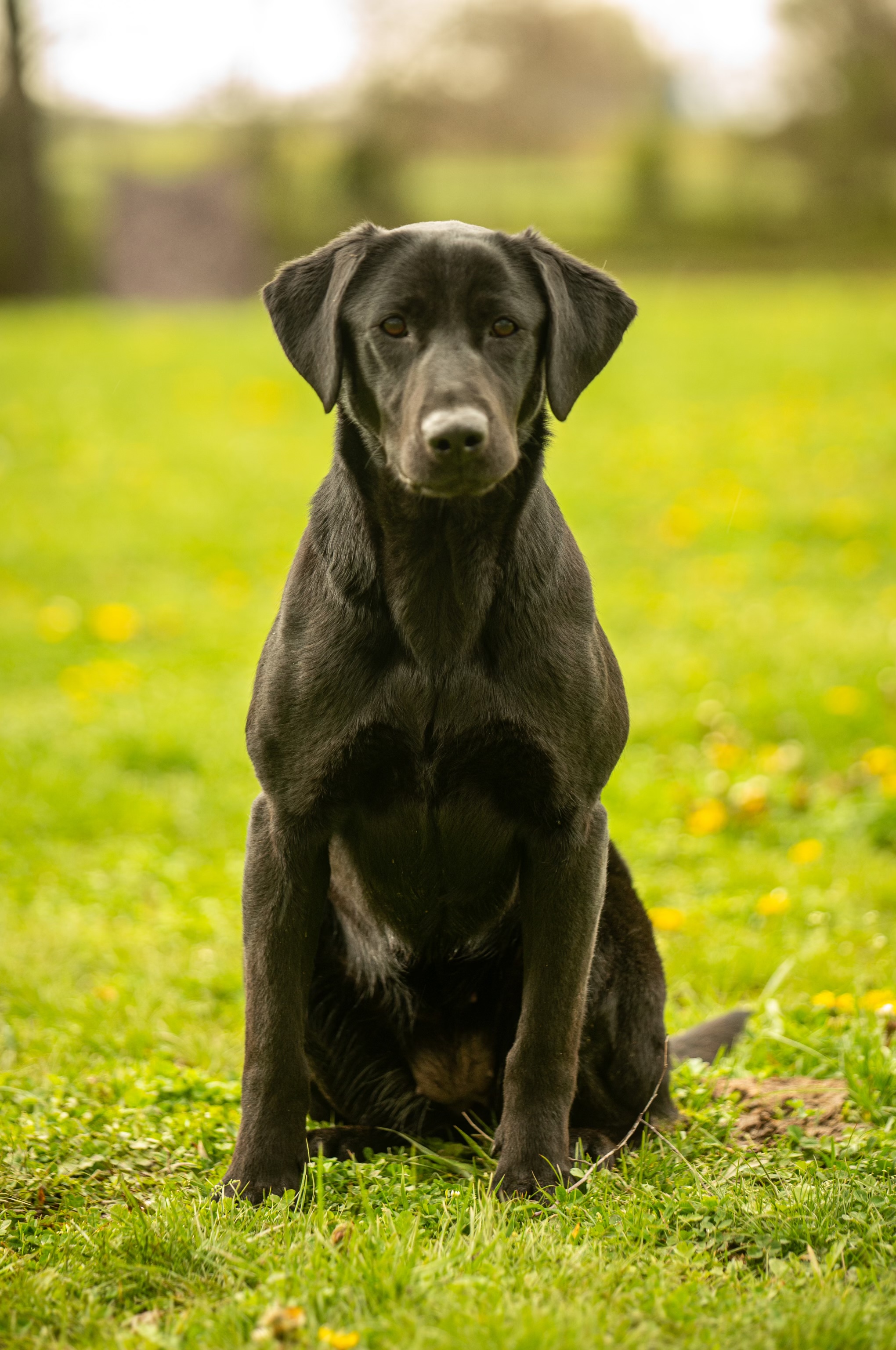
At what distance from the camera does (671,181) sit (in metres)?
29.0

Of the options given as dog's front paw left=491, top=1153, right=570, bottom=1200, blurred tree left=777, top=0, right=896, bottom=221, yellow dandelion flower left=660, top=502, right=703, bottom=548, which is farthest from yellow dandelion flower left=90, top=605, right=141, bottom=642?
blurred tree left=777, top=0, right=896, bottom=221

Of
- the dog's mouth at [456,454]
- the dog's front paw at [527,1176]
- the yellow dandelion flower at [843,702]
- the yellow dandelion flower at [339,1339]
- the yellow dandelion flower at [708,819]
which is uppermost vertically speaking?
the dog's mouth at [456,454]

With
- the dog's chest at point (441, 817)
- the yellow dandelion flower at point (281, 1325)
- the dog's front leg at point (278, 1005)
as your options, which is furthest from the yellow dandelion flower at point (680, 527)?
the yellow dandelion flower at point (281, 1325)

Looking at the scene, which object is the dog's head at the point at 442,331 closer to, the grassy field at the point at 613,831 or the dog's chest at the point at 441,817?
the dog's chest at the point at 441,817

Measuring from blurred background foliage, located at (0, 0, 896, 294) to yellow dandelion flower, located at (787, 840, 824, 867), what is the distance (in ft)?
71.1

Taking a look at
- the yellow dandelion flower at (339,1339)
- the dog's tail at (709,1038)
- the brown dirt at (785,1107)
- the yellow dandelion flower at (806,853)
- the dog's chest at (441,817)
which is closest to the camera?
the yellow dandelion flower at (339,1339)

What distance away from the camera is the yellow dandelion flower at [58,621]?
7.64m

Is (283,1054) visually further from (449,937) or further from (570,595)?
(570,595)

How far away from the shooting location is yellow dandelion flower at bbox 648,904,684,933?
165 inches

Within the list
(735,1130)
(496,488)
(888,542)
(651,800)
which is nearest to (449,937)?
(735,1130)

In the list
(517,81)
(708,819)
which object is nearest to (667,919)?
(708,819)

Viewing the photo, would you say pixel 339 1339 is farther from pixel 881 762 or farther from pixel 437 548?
pixel 881 762

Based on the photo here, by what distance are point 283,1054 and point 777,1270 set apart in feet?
3.42

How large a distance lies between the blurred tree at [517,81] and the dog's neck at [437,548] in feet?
88.2
